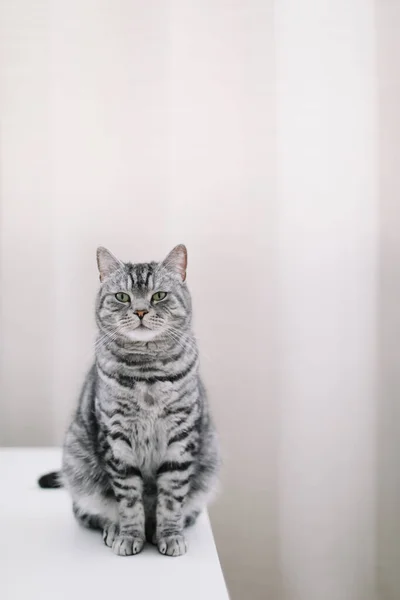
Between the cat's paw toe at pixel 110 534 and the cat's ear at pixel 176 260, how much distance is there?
1.38 feet

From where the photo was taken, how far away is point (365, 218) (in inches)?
49.4

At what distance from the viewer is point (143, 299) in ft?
2.80

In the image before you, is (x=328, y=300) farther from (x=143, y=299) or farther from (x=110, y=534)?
(x=110, y=534)

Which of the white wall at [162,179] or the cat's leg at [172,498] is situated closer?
the cat's leg at [172,498]

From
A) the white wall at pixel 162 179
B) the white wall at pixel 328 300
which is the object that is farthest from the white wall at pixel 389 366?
the white wall at pixel 162 179

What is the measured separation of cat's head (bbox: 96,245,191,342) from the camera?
0.83 metres

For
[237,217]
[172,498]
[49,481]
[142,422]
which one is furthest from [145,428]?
[237,217]

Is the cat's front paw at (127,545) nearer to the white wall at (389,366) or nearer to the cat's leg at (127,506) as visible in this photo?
the cat's leg at (127,506)

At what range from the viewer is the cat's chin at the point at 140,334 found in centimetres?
83

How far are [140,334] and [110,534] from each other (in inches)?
12.6

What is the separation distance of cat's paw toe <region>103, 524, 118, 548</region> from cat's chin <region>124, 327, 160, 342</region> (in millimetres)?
302

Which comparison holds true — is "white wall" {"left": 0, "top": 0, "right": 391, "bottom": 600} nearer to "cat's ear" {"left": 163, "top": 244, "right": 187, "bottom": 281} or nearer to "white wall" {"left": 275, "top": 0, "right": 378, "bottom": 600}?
"white wall" {"left": 275, "top": 0, "right": 378, "bottom": 600}

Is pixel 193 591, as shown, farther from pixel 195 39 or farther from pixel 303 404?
pixel 195 39

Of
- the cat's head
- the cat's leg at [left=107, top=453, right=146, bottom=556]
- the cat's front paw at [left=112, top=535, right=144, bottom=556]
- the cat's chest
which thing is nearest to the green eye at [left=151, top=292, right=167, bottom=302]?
the cat's head
